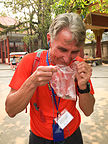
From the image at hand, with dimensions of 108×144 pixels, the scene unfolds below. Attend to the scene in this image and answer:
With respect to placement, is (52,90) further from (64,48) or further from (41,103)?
(64,48)

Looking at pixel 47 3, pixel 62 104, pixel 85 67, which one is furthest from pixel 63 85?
pixel 47 3

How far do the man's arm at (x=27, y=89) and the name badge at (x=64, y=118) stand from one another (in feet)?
1.10

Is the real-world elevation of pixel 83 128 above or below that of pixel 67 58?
below

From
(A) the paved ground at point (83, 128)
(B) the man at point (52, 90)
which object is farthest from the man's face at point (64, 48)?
(A) the paved ground at point (83, 128)

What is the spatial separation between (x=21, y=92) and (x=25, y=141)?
2.27 metres

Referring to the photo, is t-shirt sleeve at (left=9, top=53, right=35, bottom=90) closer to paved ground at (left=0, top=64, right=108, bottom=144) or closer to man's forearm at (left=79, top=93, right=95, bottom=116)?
man's forearm at (left=79, top=93, right=95, bottom=116)

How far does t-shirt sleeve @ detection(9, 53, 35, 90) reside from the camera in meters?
1.23

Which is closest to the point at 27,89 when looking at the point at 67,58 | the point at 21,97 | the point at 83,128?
the point at 21,97

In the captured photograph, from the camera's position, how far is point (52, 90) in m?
1.32

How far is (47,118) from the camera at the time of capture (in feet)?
A: 4.23

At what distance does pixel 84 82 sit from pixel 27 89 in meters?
0.47

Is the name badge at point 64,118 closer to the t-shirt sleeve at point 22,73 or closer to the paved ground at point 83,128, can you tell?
the t-shirt sleeve at point 22,73

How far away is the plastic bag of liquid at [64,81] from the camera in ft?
4.30

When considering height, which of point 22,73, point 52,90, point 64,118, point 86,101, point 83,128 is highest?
point 22,73
